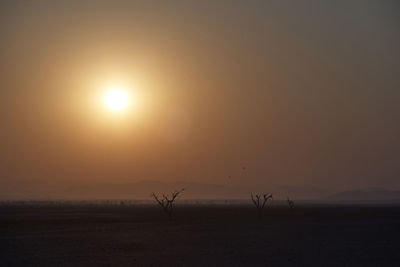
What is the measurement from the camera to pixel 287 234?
54312mm

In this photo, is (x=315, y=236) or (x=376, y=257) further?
(x=315, y=236)

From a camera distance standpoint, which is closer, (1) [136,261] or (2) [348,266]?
(2) [348,266]

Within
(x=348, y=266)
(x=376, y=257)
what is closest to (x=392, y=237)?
(x=376, y=257)

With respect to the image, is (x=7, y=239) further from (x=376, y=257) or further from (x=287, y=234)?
(x=376, y=257)

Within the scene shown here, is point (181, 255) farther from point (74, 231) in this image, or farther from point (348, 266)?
point (74, 231)

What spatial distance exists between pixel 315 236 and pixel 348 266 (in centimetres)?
1950

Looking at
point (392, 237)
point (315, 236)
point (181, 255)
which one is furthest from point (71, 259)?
point (392, 237)

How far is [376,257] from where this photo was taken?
1438 inches

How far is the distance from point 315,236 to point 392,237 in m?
6.65

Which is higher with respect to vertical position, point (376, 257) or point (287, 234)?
point (287, 234)

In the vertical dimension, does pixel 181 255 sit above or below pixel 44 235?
below

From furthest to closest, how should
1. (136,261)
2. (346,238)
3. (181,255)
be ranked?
1. (346,238)
2. (181,255)
3. (136,261)

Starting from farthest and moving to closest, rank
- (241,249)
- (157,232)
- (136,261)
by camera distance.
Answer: (157,232) < (241,249) < (136,261)

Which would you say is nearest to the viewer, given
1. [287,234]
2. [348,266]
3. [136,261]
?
[348,266]
